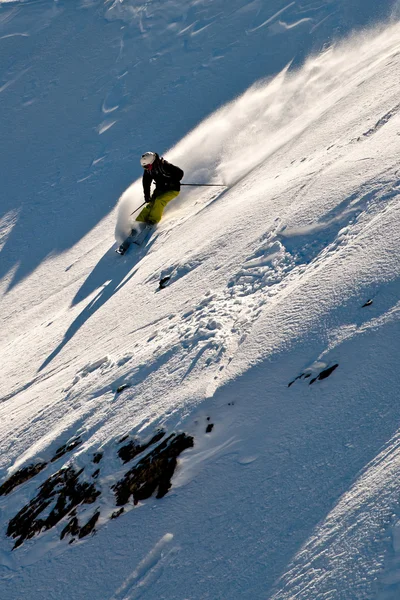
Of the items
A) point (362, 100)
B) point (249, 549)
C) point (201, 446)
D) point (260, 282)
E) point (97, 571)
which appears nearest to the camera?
point (249, 549)

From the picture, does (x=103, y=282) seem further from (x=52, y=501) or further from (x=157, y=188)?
(x=52, y=501)

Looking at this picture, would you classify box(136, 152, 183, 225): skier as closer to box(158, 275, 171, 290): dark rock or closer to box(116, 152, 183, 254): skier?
box(116, 152, 183, 254): skier

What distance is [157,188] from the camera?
1190cm

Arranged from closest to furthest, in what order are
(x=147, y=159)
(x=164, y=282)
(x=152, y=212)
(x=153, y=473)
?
(x=153, y=473)
(x=164, y=282)
(x=147, y=159)
(x=152, y=212)

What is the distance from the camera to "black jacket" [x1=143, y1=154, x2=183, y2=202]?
38.2 feet

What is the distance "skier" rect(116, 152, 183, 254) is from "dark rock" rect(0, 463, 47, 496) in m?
5.66

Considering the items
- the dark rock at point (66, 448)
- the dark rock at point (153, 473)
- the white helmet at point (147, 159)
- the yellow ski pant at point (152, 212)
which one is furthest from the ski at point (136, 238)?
the dark rock at point (153, 473)

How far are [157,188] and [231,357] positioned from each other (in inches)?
256

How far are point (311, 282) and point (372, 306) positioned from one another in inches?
33.6

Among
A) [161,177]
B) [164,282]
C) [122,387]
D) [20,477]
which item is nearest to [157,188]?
[161,177]

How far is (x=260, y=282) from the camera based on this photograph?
284 inches

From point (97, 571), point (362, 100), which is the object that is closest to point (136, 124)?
→ point (362, 100)

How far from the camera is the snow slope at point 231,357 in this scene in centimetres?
464

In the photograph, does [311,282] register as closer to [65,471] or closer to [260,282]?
[260,282]
